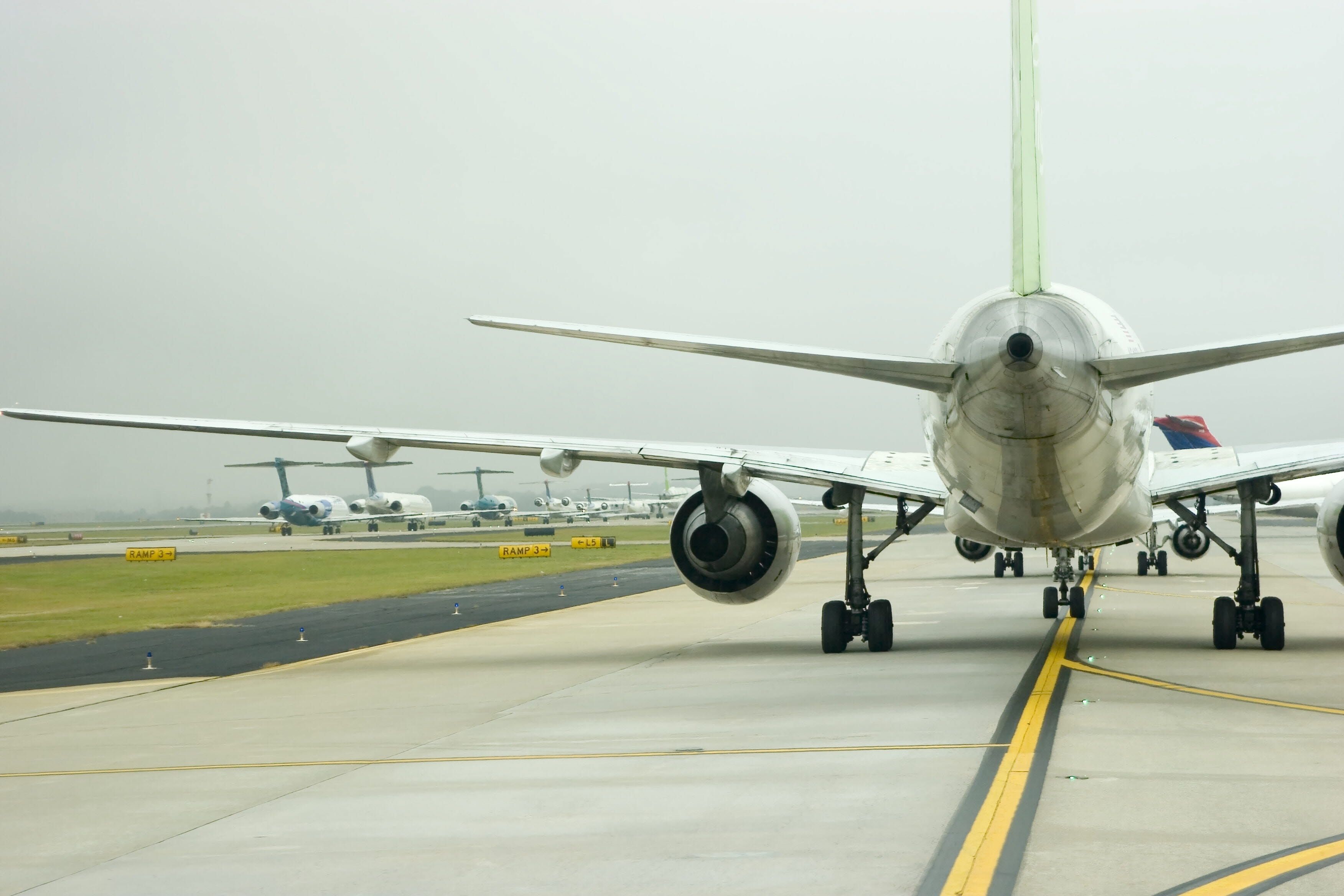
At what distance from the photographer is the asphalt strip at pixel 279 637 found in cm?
1884

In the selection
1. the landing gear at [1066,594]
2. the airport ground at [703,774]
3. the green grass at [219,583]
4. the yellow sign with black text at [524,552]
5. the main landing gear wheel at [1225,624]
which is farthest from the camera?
the yellow sign with black text at [524,552]

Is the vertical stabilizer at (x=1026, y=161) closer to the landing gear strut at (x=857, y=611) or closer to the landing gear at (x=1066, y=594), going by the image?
the landing gear strut at (x=857, y=611)

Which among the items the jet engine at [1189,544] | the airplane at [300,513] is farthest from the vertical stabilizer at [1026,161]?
the airplane at [300,513]

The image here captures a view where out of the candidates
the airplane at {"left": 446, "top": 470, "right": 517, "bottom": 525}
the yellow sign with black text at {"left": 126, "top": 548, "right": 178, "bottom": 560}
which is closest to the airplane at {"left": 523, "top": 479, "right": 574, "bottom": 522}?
the airplane at {"left": 446, "top": 470, "right": 517, "bottom": 525}

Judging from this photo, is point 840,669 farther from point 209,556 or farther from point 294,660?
point 209,556

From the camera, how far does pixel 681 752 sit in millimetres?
10633

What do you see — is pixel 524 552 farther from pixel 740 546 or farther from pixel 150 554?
pixel 740 546

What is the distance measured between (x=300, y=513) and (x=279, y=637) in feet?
257

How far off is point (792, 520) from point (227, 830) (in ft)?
37.0

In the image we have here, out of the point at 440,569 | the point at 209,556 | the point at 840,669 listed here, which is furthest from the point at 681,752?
the point at 209,556

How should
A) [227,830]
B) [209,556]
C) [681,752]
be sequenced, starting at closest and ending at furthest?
[227,830], [681,752], [209,556]

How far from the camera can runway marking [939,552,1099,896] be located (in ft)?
20.8

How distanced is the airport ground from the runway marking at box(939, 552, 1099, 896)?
0.03 m

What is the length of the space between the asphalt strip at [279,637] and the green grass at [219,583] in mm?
1297
